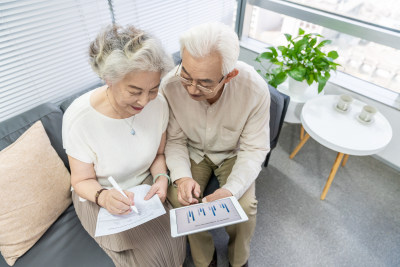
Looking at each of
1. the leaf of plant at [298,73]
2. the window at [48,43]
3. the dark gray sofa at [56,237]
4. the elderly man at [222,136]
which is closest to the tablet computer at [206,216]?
the elderly man at [222,136]

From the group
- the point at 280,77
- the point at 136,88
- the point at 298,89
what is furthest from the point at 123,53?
the point at 298,89

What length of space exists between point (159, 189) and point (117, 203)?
23cm

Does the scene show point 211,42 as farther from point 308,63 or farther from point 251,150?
point 308,63

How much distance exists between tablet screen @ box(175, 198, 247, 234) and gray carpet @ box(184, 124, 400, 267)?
66 cm

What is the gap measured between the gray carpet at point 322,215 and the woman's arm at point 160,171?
60cm

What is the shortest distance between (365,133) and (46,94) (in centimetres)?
194

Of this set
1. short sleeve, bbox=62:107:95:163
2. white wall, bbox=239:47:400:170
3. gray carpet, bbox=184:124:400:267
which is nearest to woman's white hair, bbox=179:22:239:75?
short sleeve, bbox=62:107:95:163

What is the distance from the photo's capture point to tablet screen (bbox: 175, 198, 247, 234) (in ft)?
3.29

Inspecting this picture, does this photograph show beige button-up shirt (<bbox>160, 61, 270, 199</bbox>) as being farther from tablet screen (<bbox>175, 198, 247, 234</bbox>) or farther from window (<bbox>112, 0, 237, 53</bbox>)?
window (<bbox>112, 0, 237, 53</bbox>)

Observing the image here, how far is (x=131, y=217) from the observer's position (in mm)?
1070

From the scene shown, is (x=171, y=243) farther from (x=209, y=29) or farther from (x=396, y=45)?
(x=396, y=45)

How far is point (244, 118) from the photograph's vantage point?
131cm

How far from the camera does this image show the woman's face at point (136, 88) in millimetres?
964

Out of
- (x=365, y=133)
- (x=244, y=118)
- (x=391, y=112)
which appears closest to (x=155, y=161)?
(x=244, y=118)
